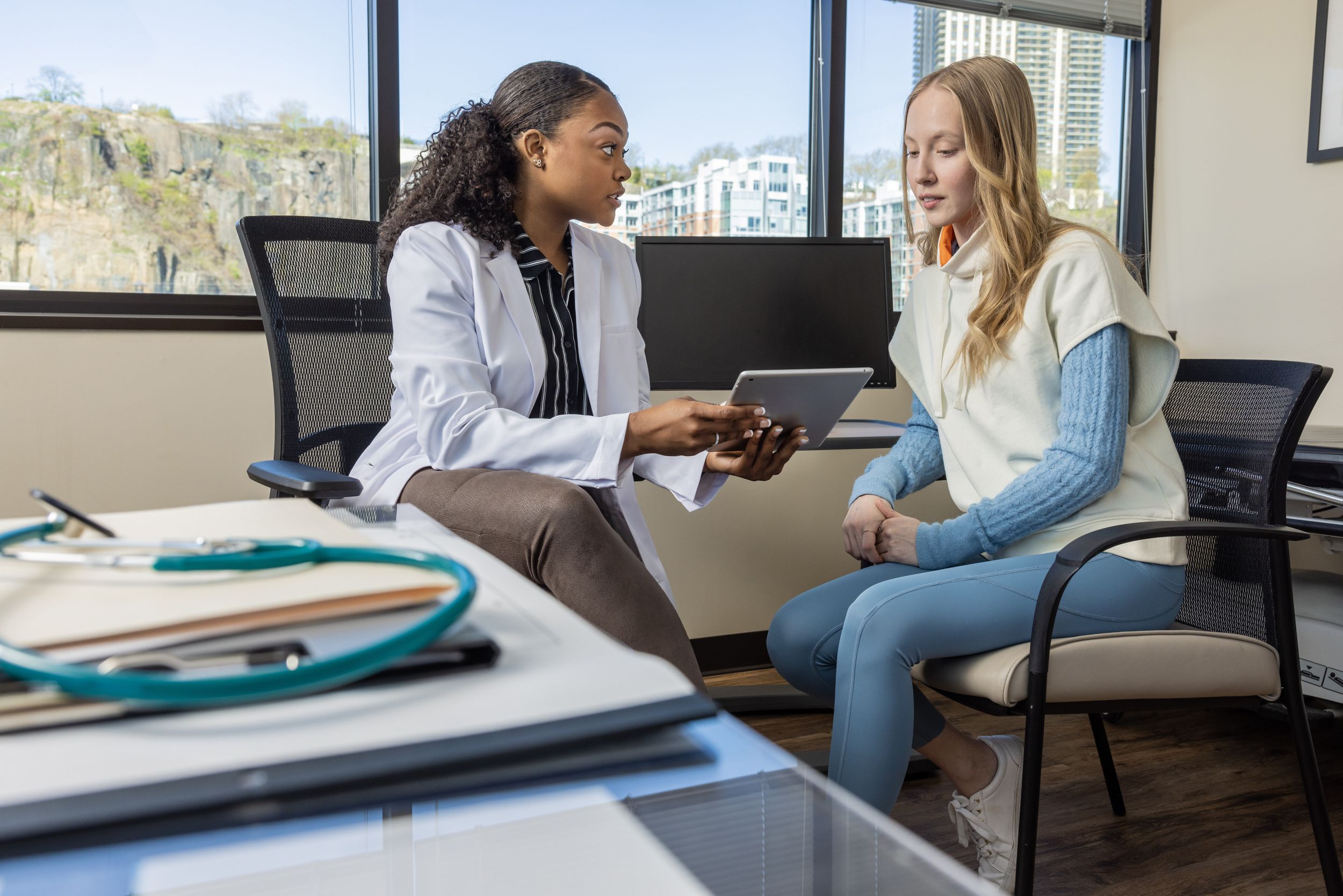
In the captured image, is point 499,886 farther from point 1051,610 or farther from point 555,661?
point 1051,610

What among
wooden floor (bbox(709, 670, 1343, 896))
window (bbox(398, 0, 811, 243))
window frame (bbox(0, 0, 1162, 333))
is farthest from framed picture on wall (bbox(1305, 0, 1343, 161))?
wooden floor (bbox(709, 670, 1343, 896))

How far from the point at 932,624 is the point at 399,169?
1.86 m

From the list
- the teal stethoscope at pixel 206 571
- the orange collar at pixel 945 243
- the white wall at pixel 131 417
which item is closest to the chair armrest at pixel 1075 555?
the orange collar at pixel 945 243

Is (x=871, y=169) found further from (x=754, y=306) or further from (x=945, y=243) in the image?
(x=945, y=243)

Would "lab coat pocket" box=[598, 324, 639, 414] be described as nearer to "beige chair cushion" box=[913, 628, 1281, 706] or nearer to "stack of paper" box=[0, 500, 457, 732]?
"beige chair cushion" box=[913, 628, 1281, 706]

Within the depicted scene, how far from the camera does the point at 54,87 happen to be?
85.4 inches

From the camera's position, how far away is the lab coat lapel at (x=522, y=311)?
4.97ft

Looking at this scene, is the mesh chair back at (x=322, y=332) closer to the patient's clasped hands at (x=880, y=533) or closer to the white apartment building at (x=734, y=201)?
the patient's clasped hands at (x=880, y=533)

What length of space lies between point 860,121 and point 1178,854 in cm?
217

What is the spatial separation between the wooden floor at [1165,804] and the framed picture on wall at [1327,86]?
1572 millimetres

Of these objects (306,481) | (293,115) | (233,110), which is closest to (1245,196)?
(293,115)

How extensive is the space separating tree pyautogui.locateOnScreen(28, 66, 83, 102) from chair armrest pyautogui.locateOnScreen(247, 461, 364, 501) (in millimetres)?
1350

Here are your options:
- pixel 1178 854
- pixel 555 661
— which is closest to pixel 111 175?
pixel 555 661

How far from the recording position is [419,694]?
36cm
